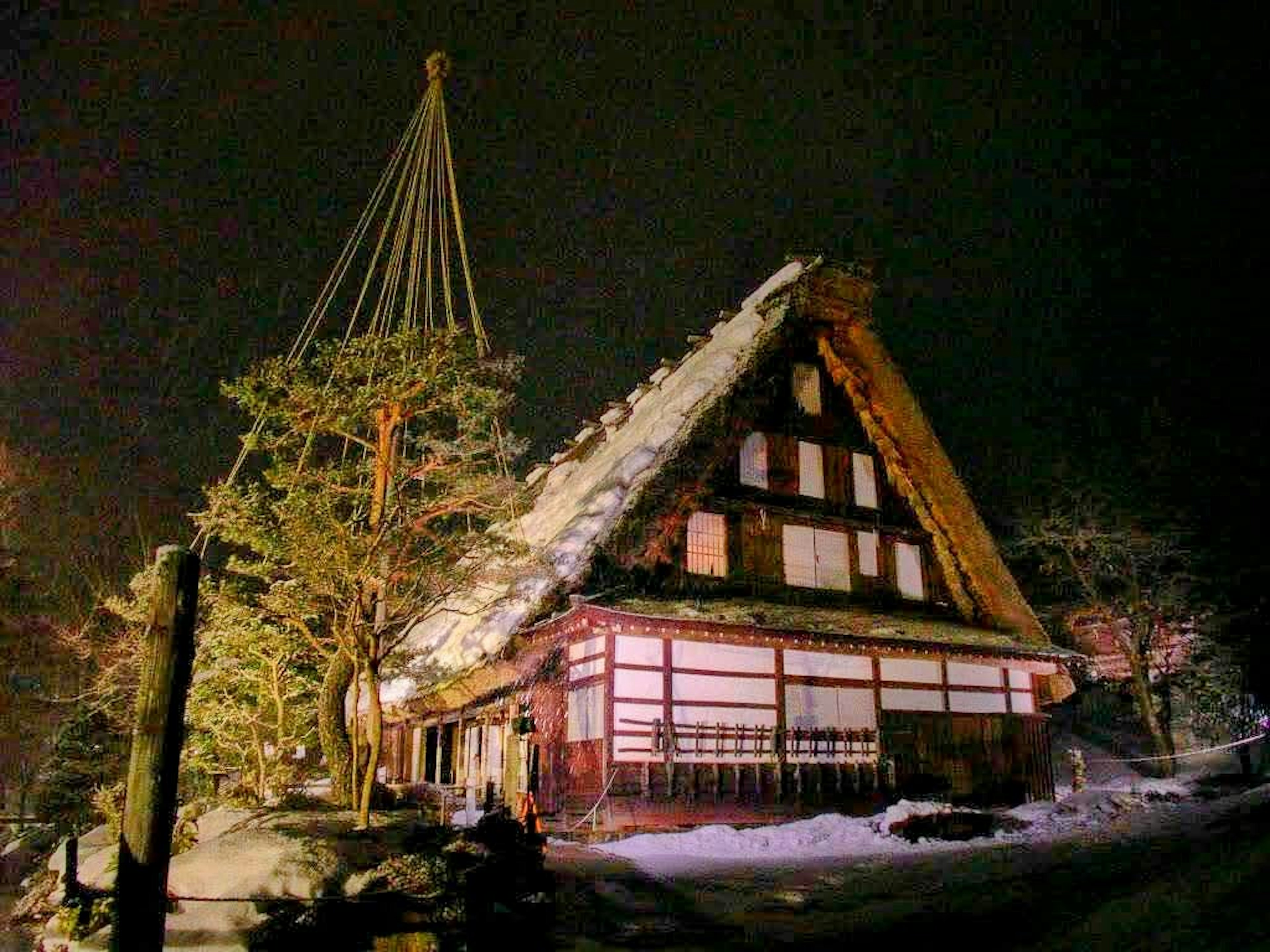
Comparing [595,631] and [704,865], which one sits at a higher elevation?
[595,631]

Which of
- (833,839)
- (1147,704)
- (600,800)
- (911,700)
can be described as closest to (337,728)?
(600,800)

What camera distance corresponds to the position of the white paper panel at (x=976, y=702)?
1802 cm

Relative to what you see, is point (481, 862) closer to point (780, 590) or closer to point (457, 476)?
point (457, 476)

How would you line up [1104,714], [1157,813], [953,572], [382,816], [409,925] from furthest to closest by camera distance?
[1104,714] < [953,572] < [1157,813] < [382,816] < [409,925]

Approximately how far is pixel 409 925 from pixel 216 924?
1735mm

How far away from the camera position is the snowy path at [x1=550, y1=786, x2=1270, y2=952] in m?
6.58

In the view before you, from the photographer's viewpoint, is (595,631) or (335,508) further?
(595,631)

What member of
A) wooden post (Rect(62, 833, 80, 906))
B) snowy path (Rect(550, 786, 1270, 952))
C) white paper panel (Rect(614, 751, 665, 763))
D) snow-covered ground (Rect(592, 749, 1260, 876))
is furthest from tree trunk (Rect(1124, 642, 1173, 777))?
wooden post (Rect(62, 833, 80, 906))

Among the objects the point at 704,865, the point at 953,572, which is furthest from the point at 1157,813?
the point at 704,865

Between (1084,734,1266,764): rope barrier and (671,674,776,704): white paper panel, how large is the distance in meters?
10.5

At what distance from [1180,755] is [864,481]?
11349 mm

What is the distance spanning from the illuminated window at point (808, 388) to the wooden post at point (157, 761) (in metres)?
14.5

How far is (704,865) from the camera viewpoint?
11.8 meters

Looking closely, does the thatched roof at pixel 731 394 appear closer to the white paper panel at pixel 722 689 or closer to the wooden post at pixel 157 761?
the white paper panel at pixel 722 689
